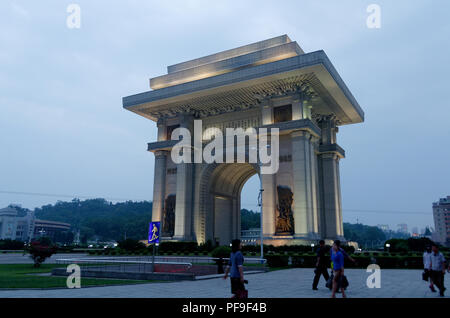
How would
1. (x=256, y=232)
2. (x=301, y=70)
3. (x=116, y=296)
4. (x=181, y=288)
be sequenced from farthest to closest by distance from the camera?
1. (x=256, y=232)
2. (x=301, y=70)
3. (x=181, y=288)
4. (x=116, y=296)

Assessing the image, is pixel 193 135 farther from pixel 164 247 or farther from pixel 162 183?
pixel 164 247

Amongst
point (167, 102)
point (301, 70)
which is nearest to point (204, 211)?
point (167, 102)

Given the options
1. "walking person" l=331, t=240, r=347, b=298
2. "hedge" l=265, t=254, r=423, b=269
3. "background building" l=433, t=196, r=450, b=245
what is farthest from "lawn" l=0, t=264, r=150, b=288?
"background building" l=433, t=196, r=450, b=245

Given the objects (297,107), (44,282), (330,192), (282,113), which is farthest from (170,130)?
(44,282)

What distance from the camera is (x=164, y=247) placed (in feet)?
124

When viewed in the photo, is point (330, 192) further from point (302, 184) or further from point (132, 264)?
point (132, 264)

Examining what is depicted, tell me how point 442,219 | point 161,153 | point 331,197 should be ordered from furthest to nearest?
point 442,219
point 161,153
point 331,197

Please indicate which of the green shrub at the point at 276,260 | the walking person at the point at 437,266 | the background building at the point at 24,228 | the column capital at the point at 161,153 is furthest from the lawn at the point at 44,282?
the background building at the point at 24,228

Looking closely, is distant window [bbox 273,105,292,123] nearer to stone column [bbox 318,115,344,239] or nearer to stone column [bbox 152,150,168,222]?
stone column [bbox 318,115,344,239]

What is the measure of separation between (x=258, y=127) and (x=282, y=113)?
9.91ft

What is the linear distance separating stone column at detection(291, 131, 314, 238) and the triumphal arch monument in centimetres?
10

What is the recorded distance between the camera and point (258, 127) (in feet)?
123

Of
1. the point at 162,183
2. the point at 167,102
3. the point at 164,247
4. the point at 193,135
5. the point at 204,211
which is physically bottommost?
the point at 164,247
